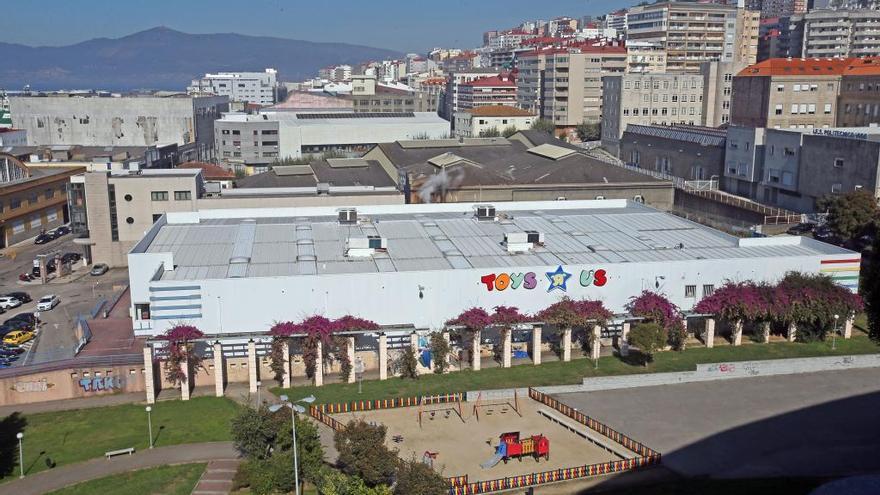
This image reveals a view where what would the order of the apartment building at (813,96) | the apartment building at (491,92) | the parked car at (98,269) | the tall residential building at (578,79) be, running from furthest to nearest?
1. the apartment building at (491,92)
2. the tall residential building at (578,79)
3. the apartment building at (813,96)
4. the parked car at (98,269)

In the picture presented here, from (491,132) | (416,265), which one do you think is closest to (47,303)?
(416,265)

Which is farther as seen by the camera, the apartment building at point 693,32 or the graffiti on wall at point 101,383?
the apartment building at point 693,32

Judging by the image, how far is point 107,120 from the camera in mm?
100750

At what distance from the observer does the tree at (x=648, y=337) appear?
29328mm

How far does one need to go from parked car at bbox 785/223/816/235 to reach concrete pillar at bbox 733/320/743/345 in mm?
19136

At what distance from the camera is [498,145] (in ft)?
225

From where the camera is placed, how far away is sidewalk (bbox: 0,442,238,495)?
2202 centimetres

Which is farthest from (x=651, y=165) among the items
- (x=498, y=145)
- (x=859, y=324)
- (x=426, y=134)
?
(x=859, y=324)

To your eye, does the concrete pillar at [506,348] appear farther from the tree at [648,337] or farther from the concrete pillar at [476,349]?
the tree at [648,337]

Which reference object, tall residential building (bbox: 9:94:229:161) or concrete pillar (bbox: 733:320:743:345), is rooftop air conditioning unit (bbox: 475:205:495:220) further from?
tall residential building (bbox: 9:94:229:161)

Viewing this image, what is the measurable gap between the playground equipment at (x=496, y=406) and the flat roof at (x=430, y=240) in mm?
5767

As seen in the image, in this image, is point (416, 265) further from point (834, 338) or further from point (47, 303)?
point (47, 303)

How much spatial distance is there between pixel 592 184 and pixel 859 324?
19.5 metres

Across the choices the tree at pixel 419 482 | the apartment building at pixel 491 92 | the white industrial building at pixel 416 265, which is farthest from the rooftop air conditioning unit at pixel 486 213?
the apartment building at pixel 491 92
